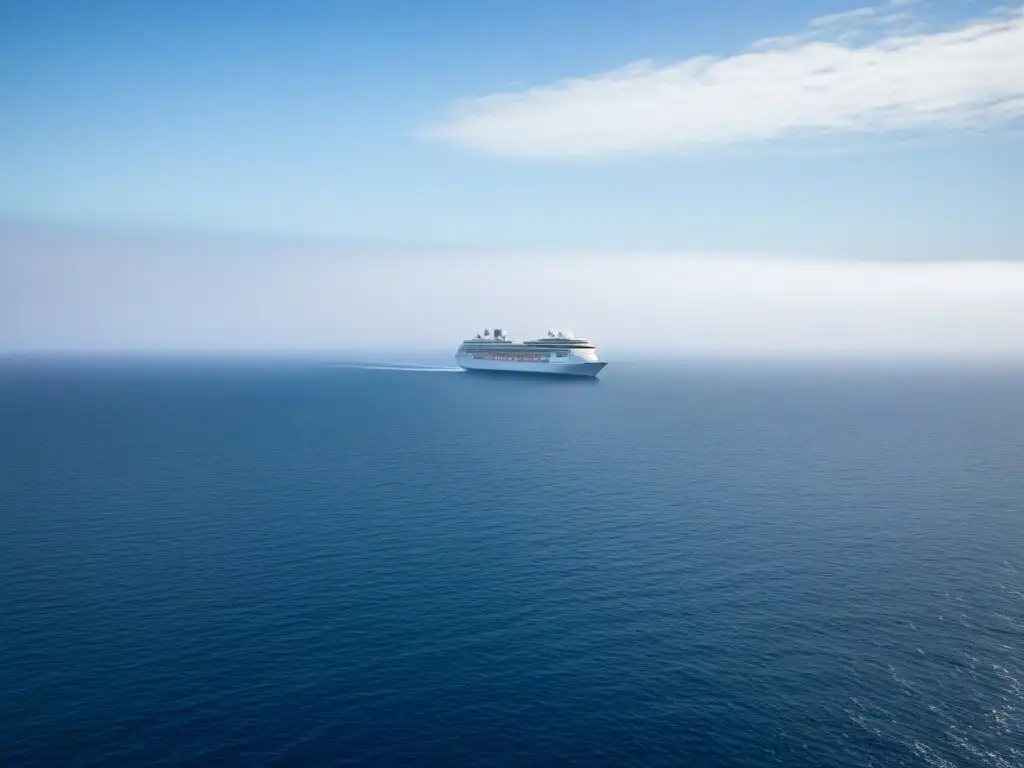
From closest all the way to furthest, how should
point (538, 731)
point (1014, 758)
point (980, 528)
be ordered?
point (1014, 758) → point (538, 731) → point (980, 528)

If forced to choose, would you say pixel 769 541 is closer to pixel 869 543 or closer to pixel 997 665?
pixel 869 543

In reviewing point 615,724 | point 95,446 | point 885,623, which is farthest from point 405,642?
point 95,446

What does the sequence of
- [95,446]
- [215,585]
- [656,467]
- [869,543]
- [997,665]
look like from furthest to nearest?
1. [95,446]
2. [656,467]
3. [869,543]
4. [215,585]
5. [997,665]

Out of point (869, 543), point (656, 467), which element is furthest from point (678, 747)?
point (656, 467)

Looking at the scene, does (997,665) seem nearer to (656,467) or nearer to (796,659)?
(796,659)

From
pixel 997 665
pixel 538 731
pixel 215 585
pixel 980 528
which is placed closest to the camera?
pixel 538 731

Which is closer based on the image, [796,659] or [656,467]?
[796,659]
